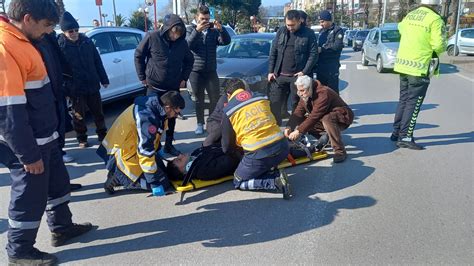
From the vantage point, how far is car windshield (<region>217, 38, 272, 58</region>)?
8.19 metres

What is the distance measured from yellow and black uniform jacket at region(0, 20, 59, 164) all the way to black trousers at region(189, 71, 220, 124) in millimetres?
3565

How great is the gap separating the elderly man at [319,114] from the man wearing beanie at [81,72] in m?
2.75

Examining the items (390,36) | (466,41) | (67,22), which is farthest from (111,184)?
(466,41)

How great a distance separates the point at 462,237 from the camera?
3160 mm

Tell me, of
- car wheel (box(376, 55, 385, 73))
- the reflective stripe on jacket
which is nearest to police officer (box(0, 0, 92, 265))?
the reflective stripe on jacket

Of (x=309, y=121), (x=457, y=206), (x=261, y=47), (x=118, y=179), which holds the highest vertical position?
(x=261, y=47)

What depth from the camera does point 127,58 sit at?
7.86 meters

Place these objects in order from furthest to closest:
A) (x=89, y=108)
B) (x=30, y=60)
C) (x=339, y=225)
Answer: (x=89, y=108)
(x=339, y=225)
(x=30, y=60)

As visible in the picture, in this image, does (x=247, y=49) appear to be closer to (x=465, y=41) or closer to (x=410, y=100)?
(x=410, y=100)

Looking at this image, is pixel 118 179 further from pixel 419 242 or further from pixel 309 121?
pixel 419 242

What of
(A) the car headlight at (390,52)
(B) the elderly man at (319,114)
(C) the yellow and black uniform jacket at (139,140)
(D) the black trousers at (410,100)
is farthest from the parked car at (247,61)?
(A) the car headlight at (390,52)

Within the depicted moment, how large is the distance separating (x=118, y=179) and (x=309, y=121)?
237 centimetres

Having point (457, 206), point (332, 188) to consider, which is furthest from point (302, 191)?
point (457, 206)

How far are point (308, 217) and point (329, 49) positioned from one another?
377 centimetres
